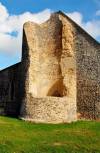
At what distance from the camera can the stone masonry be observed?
89.3ft

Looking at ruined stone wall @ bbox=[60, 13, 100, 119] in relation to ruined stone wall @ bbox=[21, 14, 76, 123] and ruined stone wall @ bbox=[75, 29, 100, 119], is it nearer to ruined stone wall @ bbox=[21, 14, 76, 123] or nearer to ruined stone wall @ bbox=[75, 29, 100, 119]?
ruined stone wall @ bbox=[75, 29, 100, 119]

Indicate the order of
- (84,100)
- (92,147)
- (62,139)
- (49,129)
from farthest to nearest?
(84,100) < (49,129) < (62,139) < (92,147)

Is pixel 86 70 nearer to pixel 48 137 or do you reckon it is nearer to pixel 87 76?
pixel 87 76

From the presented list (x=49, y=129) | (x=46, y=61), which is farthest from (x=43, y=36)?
(x=49, y=129)

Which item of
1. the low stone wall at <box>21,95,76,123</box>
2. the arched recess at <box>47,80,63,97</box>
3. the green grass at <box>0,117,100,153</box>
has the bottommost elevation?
the green grass at <box>0,117,100,153</box>

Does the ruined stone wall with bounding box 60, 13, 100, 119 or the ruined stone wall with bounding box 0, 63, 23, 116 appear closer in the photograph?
the ruined stone wall with bounding box 60, 13, 100, 119

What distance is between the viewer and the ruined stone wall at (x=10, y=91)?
31.2m

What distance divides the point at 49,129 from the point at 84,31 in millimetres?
8742

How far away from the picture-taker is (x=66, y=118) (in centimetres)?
2705

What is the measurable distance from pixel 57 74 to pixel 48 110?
4682 mm

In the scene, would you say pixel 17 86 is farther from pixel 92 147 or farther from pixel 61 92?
pixel 92 147

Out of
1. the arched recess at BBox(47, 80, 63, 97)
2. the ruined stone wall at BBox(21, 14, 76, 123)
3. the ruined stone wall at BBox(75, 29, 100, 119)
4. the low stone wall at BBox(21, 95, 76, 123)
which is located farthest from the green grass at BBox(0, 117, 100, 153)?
the arched recess at BBox(47, 80, 63, 97)

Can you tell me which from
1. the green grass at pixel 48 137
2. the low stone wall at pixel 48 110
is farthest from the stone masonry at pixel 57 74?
the green grass at pixel 48 137

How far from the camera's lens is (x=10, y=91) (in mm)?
32719
